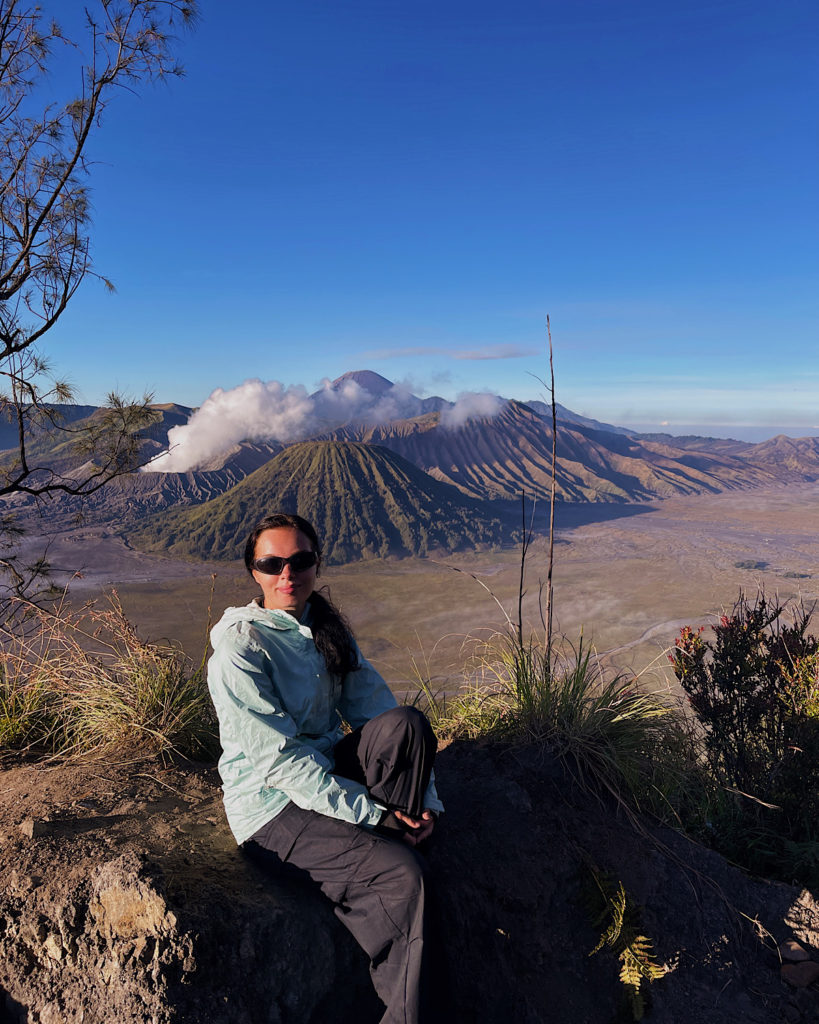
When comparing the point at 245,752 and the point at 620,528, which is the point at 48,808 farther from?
the point at 620,528

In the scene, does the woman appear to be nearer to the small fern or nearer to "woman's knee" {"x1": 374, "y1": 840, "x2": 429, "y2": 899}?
"woman's knee" {"x1": 374, "y1": 840, "x2": 429, "y2": 899}

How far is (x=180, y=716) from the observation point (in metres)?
3.53

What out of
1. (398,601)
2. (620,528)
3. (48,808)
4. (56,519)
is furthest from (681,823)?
(620,528)

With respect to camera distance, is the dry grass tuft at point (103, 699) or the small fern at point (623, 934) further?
the dry grass tuft at point (103, 699)

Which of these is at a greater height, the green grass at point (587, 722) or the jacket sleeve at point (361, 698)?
the jacket sleeve at point (361, 698)

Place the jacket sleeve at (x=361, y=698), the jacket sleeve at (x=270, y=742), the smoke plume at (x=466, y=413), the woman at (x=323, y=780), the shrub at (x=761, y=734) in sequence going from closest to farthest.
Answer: the woman at (x=323, y=780) < the jacket sleeve at (x=270, y=742) < the jacket sleeve at (x=361, y=698) < the shrub at (x=761, y=734) < the smoke plume at (x=466, y=413)

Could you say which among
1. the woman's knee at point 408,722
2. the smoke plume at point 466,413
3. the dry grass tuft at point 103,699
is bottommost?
the dry grass tuft at point 103,699

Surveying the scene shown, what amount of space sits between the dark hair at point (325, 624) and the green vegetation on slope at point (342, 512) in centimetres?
10495

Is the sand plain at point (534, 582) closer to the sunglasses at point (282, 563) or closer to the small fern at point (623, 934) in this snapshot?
the small fern at point (623, 934)

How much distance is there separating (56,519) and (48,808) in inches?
5034

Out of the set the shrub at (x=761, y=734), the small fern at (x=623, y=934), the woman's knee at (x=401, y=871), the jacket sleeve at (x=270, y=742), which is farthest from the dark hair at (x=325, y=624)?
the shrub at (x=761, y=734)

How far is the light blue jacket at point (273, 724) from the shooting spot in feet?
7.04

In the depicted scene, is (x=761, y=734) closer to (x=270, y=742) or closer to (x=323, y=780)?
(x=323, y=780)

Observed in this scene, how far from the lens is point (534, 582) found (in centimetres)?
8481
